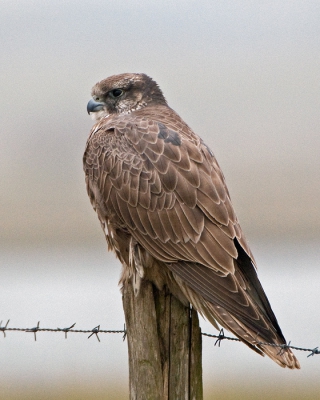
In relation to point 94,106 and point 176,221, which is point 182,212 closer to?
point 176,221

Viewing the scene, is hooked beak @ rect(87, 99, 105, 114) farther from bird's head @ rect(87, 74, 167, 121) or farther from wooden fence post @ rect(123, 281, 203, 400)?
wooden fence post @ rect(123, 281, 203, 400)

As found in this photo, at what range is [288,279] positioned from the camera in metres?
15.1

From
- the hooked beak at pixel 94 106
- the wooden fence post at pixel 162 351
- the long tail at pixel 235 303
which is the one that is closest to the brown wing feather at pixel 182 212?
the long tail at pixel 235 303

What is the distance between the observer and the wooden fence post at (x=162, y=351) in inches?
162

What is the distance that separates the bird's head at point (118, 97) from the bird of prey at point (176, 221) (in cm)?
61

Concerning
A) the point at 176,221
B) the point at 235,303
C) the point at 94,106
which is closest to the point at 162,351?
the point at 235,303

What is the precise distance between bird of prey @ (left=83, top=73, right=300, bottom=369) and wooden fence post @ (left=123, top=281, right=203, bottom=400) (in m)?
0.27

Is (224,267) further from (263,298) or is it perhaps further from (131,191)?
(131,191)

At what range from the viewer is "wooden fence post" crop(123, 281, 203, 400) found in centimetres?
411

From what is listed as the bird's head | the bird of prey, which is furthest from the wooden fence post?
the bird's head

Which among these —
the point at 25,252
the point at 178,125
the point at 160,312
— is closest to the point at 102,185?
the point at 178,125

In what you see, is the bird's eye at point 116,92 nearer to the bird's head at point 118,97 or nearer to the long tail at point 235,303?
the bird's head at point 118,97

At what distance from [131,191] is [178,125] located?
579mm

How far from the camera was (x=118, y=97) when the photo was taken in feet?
19.9
